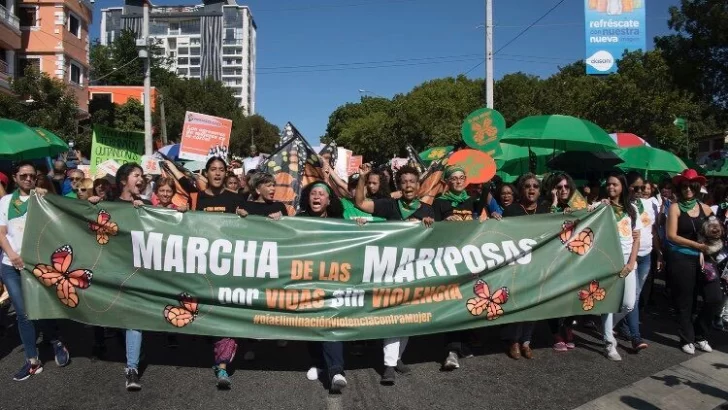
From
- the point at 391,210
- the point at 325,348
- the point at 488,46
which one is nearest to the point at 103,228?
the point at 325,348

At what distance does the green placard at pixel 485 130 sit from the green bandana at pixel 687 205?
3.43 meters

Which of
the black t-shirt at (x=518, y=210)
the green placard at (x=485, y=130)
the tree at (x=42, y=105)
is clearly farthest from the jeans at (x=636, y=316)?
the tree at (x=42, y=105)

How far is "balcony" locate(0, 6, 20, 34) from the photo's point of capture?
24.4 meters

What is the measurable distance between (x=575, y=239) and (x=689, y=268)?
4.32 feet

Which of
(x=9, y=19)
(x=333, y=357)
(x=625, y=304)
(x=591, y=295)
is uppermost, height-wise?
(x=9, y=19)

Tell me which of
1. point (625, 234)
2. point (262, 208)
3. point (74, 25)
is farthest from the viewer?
point (74, 25)

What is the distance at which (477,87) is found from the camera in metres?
46.3

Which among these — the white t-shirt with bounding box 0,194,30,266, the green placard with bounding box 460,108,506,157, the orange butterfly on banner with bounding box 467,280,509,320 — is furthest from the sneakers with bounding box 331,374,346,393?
the green placard with bounding box 460,108,506,157

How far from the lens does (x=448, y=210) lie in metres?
5.34

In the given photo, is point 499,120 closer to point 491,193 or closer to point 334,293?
point 491,193

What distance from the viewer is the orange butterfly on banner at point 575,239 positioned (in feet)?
16.6

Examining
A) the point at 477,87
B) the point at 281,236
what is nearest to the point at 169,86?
the point at 477,87

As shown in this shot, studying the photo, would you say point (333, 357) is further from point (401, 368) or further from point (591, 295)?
point (591, 295)

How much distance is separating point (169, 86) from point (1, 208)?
165 feet
